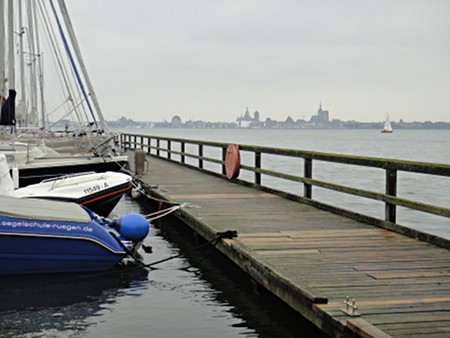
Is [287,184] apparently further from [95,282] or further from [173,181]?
[95,282]

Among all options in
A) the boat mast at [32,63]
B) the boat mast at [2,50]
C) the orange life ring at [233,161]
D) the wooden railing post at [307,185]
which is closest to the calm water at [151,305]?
the wooden railing post at [307,185]

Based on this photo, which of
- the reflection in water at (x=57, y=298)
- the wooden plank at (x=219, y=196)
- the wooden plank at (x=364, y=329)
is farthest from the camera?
the wooden plank at (x=219, y=196)

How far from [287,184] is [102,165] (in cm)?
1760

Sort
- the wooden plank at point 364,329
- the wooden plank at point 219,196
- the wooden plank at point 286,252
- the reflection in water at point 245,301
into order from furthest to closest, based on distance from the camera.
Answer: the wooden plank at point 219,196, the wooden plank at point 286,252, the reflection in water at point 245,301, the wooden plank at point 364,329

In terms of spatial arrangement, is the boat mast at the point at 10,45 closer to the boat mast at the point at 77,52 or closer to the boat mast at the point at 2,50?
the boat mast at the point at 2,50

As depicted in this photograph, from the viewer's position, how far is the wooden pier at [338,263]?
18.3ft

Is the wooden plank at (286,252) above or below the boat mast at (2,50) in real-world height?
below

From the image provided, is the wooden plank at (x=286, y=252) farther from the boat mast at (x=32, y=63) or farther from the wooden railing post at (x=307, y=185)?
the boat mast at (x=32, y=63)

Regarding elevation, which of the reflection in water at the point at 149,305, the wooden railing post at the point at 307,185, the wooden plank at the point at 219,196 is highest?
the wooden railing post at the point at 307,185

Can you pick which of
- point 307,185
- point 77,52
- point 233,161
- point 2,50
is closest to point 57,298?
point 307,185

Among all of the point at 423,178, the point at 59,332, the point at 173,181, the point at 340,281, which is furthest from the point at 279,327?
the point at 423,178

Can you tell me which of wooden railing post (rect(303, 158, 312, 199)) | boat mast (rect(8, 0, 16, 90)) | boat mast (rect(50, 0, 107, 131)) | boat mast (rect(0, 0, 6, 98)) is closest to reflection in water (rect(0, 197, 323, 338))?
wooden railing post (rect(303, 158, 312, 199))

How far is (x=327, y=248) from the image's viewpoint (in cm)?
838

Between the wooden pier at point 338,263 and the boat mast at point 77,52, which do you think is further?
the boat mast at point 77,52
